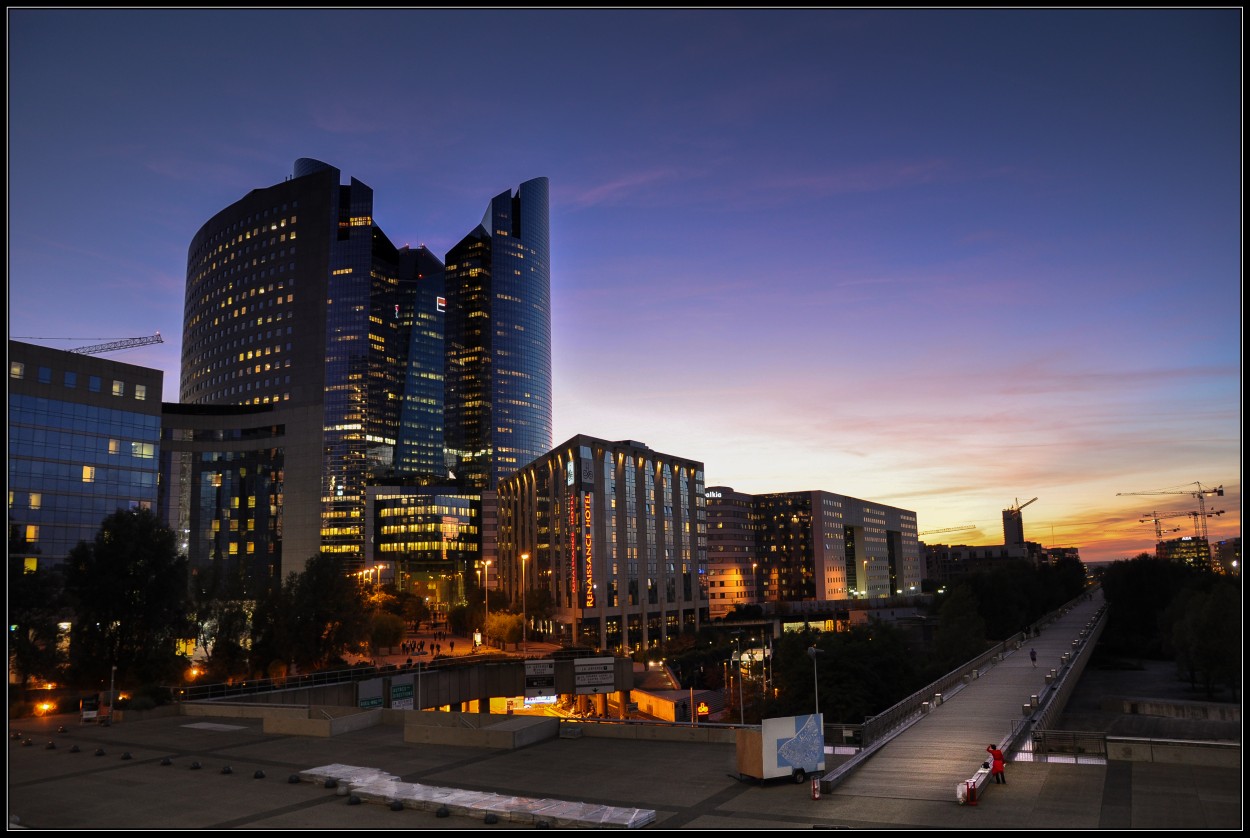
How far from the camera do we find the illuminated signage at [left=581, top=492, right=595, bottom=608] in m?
120

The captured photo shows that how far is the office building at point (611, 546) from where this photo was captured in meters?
121

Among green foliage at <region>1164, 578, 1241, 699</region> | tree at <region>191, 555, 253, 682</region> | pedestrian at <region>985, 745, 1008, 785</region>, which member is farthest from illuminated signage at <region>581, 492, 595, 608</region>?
pedestrian at <region>985, 745, 1008, 785</region>

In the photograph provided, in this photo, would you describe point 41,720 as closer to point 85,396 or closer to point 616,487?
point 85,396

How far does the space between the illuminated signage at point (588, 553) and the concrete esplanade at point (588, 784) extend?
3363 inches

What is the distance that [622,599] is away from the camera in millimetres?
124125

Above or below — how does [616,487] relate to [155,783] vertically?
above

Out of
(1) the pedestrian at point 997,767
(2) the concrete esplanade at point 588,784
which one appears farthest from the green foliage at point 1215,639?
A: (1) the pedestrian at point 997,767

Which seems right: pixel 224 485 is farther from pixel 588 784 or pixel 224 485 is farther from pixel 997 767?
pixel 997 767

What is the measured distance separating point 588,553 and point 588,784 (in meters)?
96.8

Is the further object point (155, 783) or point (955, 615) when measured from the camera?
point (955, 615)

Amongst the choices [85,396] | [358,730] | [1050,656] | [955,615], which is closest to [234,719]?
[358,730]

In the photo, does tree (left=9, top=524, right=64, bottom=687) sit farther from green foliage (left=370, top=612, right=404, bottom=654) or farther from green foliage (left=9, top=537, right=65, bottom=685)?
green foliage (left=370, top=612, right=404, bottom=654)

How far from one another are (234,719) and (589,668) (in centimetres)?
3063

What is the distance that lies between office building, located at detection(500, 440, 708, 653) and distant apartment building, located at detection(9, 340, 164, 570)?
164 ft
